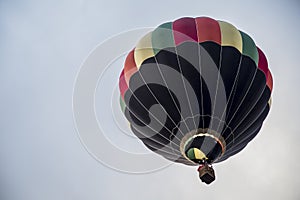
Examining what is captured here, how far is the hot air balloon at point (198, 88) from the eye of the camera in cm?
573

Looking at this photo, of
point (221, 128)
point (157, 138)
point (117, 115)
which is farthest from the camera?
point (117, 115)

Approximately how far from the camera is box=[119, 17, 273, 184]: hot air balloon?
573cm

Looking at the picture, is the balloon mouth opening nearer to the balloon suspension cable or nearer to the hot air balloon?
the hot air balloon

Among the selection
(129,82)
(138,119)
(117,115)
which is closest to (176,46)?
(129,82)

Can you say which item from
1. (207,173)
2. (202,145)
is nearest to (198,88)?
(202,145)

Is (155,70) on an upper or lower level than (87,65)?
lower

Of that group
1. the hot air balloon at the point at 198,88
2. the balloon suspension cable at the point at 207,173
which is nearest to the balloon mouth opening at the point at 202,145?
the hot air balloon at the point at 198,88

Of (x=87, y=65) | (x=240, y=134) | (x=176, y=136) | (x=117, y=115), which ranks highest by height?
(x=87, y=65)

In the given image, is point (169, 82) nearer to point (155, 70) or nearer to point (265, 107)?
point (155, 70)

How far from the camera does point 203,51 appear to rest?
5.81m

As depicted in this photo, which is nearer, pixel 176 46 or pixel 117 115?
pixel 176 46

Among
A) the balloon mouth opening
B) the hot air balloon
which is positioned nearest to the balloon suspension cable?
the hot air balloon

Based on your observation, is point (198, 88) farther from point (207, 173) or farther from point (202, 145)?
point (207, 173)

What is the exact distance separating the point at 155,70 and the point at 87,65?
10.6 feet
